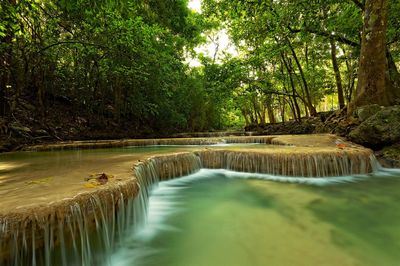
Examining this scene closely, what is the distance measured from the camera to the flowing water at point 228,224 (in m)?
2.26

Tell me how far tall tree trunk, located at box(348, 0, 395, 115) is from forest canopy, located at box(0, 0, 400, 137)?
470 millimetres

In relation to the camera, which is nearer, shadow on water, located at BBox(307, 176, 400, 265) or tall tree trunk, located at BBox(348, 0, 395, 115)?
shadow on water, located at BBox(307, 176, 400, 265)

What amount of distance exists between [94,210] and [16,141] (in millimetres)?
8269

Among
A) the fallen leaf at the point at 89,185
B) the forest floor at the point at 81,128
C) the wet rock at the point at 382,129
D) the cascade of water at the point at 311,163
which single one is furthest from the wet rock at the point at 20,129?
the wet rock at the point at 382,129

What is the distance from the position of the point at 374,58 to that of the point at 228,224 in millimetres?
7822

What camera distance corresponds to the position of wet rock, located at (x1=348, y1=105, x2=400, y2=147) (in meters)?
6.14

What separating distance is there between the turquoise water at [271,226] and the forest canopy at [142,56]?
3.90 metres

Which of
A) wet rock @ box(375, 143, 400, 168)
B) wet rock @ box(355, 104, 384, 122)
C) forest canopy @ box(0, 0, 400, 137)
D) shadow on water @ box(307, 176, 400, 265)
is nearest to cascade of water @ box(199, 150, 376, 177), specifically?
shadow on water @ box(307, 176, 400, 265)

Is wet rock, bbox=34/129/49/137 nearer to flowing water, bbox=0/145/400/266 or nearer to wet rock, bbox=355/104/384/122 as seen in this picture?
flowing water, bbox=0/145/400/266

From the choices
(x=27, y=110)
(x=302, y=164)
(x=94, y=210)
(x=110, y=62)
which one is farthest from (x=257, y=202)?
(x=27, y=110)

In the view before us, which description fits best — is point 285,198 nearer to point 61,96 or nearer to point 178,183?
point 178,183

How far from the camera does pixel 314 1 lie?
8648 mm

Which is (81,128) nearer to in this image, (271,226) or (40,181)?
(40,181)

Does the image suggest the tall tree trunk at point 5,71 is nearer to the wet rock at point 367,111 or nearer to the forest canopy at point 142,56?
the forest canopy at point 142,56
